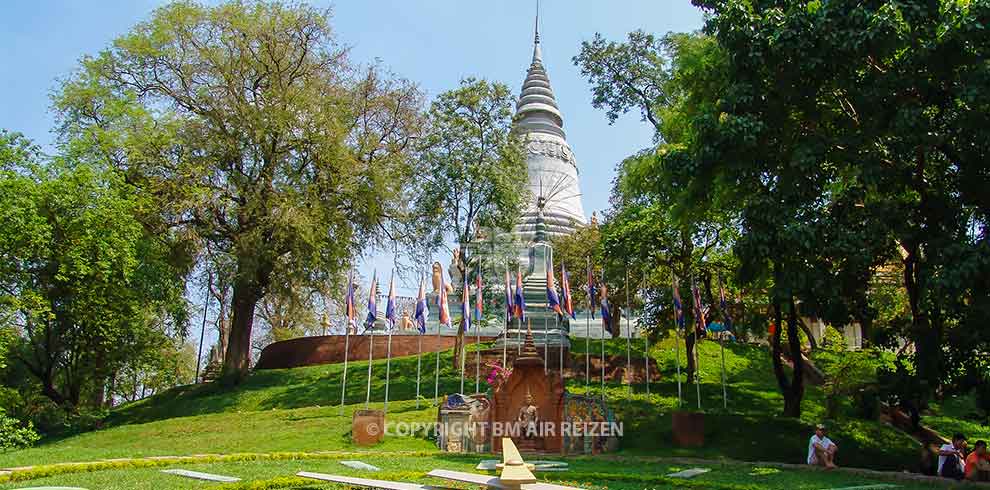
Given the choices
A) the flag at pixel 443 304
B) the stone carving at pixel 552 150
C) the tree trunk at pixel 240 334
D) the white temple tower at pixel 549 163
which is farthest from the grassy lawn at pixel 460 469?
the stone carving at pixel 552 150

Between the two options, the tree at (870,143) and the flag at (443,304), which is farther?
the flag at (443,304)

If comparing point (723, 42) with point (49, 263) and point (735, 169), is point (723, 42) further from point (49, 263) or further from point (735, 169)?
point (49, 263)

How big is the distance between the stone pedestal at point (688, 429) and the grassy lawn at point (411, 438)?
9.5 inches

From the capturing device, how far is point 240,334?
2895 cm

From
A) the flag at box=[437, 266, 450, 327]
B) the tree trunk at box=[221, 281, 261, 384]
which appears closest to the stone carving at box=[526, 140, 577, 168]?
the tree trunk at box=[221, 281, 261, 384]

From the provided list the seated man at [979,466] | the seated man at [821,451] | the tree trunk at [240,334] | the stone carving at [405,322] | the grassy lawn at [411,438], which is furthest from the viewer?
the stone carving at [405,322]

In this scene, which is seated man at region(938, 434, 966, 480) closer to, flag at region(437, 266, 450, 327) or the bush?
flag at region(437, 266, 450, 327)

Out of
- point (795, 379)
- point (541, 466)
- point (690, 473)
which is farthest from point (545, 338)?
point (690, 473)

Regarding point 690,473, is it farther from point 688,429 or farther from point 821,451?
point 688,429

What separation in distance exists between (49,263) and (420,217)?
1183 centimetres

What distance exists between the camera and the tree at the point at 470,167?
89.5 feet

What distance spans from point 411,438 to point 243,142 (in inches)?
509

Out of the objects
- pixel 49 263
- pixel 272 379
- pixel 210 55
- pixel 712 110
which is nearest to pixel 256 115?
pixel 210 55

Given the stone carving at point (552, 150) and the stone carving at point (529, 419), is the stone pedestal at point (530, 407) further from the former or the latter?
the stone carving at point (552, 150)
